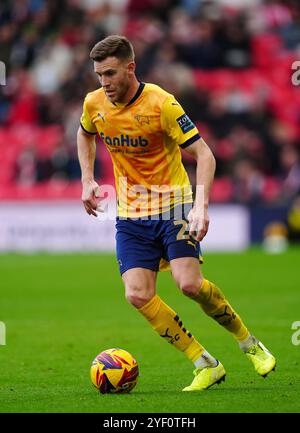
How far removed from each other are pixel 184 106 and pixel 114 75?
13.7m

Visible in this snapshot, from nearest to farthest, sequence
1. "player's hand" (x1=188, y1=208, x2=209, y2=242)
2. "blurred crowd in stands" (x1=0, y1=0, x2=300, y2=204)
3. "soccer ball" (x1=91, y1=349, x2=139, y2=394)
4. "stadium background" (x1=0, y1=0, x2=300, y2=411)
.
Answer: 1. "player's hand" (x1=188, y1=208, x2=209, y2=242)
2. "soccer ball" (x1=91, y1=349, x2=139, y2=394)
3. "stadium background" (x1=0, y1=0, x2=300, y2=411)
4. "blurred crowd in stands" (x1=0, y1=0, x2=300, y2=204)

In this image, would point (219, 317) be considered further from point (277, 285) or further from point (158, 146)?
point (277, 285)

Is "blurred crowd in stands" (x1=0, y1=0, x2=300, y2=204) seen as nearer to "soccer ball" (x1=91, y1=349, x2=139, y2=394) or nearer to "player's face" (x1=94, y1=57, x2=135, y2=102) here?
"player's face" (x1=94, y1=57, x2=135, y2=102)

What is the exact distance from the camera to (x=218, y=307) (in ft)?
23.2

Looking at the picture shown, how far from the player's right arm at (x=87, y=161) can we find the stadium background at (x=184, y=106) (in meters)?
5.63

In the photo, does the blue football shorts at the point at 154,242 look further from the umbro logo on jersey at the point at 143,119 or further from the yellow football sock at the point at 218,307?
the umbro logo on jersey at the point at 143,119

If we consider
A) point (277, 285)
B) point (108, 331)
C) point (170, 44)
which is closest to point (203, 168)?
point (108, 331)

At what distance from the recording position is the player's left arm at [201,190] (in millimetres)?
6460

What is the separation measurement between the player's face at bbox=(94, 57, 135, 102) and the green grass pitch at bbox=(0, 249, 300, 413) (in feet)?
6.58

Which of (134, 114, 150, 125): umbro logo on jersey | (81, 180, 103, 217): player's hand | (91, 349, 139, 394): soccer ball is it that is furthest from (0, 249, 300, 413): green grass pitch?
(134, 114, 150, 125): umbro logo on jersey

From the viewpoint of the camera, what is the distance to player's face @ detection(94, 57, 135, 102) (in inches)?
264

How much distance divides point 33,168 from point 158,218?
43.1 feet

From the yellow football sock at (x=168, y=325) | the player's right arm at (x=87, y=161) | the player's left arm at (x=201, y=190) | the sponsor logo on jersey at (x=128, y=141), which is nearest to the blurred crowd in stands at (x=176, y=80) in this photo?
the player's right arm at (x=87, y=161)

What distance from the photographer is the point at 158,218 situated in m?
7.09
